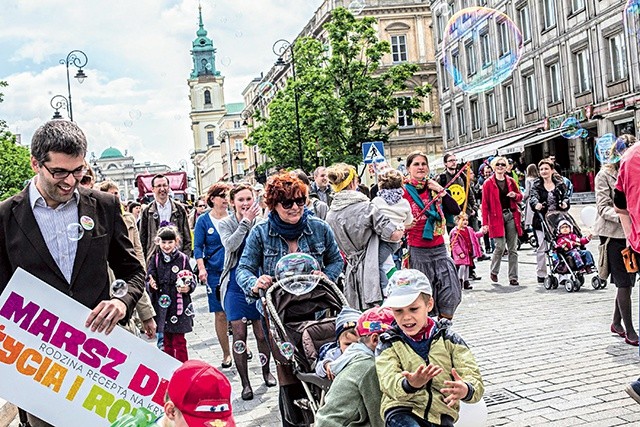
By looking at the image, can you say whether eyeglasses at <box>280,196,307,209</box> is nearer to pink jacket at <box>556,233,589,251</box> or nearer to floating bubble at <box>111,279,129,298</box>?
floating bubble at <box>111,279,129,298</box>

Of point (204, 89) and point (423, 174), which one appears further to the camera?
point (204, 89)

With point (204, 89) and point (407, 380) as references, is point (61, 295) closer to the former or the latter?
point (407, 380)

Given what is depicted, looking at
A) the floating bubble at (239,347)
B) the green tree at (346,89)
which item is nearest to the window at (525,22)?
the green tree at (346,89)

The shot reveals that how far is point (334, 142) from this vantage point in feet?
140

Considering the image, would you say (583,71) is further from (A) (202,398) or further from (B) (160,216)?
(A) (202,398)

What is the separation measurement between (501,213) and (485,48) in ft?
104

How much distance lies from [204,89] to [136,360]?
171 m

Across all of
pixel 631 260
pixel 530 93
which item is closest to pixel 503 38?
pixel 530 93

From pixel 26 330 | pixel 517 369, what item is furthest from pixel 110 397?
pixel 517 369

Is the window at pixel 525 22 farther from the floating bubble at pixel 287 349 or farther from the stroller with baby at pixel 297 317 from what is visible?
the floating bubble at pixel 287 349

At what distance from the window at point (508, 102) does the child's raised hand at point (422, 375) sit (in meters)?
39.2

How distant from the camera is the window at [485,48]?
4331cm

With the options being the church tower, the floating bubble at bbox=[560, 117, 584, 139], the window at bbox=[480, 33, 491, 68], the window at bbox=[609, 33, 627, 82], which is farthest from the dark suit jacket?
the church tower

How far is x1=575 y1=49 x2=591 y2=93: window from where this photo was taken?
1320 inches
